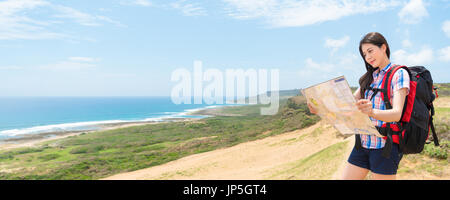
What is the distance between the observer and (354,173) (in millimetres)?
2033

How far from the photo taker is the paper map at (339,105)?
169 centimetres

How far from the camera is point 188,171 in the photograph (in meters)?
12.2

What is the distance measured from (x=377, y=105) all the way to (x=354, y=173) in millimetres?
554

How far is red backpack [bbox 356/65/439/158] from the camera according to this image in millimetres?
1653

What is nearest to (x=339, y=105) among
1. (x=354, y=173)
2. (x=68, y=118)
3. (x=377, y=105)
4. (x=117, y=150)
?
(x=377, y=105)

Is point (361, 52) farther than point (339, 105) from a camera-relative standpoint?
Yes

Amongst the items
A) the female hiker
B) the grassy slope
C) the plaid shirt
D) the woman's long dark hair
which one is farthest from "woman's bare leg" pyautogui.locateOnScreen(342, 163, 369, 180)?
the grassy slope

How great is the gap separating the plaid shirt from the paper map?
0.28 feet

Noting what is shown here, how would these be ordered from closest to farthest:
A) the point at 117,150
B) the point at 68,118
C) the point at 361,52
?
1. the point at 361,52
2. the point at 117,150
3. the point at 68,118

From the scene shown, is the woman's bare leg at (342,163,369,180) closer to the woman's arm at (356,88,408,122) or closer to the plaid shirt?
the plaid shirt

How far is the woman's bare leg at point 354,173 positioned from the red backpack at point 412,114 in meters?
0.28

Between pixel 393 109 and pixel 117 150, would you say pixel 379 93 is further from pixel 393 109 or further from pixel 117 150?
pixel 117 150
